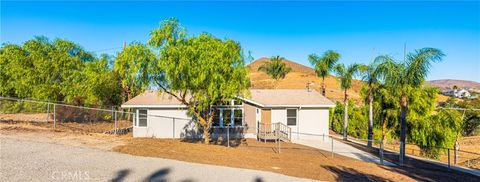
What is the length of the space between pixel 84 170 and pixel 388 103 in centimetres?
2082

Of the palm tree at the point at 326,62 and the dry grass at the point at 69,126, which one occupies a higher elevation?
the palm tree at the point at 326,62

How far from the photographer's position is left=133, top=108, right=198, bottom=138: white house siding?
19109mm

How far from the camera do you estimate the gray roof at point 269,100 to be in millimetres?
19102

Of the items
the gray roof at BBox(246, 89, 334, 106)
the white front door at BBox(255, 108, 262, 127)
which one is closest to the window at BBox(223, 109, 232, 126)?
the gray roof at BBox(246, 89, 334, 106)

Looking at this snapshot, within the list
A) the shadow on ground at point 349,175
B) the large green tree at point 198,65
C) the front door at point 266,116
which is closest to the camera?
the shadow on ground at point 349,175

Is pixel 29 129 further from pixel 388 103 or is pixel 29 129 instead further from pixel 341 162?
pixel 388 103

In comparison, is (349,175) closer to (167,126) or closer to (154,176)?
(154,176)

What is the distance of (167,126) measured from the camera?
63.6ft

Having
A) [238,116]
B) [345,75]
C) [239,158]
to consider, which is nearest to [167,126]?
[238,116]

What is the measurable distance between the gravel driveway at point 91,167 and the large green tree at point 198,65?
414 centimetres

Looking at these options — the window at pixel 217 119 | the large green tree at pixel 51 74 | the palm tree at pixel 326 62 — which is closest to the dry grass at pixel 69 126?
the large green tree at pixel 51 74

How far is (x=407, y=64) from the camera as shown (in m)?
13.3

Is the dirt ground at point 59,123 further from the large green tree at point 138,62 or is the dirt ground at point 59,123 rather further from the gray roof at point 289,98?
the gray roof at point 289,98

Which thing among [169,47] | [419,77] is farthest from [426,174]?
[169,47]
